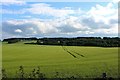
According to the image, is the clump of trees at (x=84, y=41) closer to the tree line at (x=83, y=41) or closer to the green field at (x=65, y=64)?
the tree line at (x=83, y=41)

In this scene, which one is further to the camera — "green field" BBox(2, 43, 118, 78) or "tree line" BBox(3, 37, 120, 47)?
"tree line" BBox(3, 37, 120, 47)

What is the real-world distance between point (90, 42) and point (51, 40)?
9.58m

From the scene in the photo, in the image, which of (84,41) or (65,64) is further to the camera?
(84,41)

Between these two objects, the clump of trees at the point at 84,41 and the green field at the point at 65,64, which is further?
the clump of trees at the point at 84,41

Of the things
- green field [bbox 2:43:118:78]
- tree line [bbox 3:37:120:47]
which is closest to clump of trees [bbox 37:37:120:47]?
tree line [bbox 3:37:120:47]

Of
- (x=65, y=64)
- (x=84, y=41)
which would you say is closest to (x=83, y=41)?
(x=84, y=41)

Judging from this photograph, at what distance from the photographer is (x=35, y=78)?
58.2ft

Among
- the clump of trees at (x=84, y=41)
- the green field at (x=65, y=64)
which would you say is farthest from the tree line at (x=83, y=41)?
the green field at (x=65, y=64)

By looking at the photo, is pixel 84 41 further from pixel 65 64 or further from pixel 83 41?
pixel 65 64

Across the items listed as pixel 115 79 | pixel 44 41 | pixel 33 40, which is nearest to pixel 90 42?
pixel 44 41

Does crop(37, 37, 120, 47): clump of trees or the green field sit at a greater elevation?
crop(37, 37, 120, 47): clump of trees

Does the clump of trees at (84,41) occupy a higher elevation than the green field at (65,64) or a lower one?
higher

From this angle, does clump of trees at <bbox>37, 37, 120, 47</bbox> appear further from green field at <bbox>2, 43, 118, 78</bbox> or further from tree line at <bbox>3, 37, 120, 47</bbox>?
green field at <bbox>2, 43, 118, 78</bbox>

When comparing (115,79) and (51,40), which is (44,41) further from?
(115,79)
